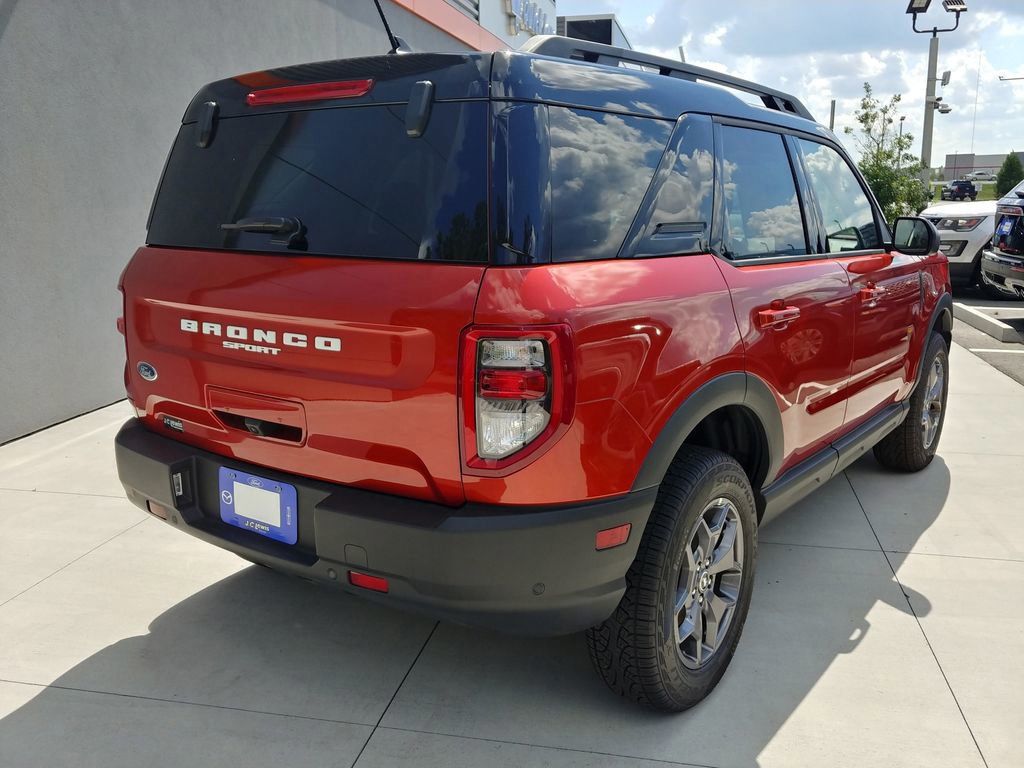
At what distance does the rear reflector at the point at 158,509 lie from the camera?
8.78 feet

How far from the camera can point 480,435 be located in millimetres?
2051

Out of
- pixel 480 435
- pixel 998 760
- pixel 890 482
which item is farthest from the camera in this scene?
pixel 890 482

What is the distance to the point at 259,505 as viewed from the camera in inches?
96.7

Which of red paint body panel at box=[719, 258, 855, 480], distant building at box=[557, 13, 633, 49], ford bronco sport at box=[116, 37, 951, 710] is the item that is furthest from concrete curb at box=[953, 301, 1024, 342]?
distant building at box=[557, 13, 633, 49]

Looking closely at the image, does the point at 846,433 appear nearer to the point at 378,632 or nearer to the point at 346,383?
the point at 378,632

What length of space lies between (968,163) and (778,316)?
104 metres

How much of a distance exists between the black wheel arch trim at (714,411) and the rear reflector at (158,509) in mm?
1459

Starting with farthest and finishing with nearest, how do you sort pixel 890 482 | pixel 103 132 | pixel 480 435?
pixel 103 132 → pixel 890 482 → pixel 480 435

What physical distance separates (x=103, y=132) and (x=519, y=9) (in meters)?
9.99

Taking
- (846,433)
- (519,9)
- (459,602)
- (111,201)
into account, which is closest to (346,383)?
(459,602)

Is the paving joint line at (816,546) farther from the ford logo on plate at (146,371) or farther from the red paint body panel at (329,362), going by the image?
the ford logo on plate at (146,371)

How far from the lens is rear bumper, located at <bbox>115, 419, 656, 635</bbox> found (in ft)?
6.82

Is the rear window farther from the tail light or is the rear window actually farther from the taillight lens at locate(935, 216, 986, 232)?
the taillight lens at locate(935, 216, 986, 232)

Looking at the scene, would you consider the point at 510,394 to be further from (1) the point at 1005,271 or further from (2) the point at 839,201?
(1) the point at 1005,271
